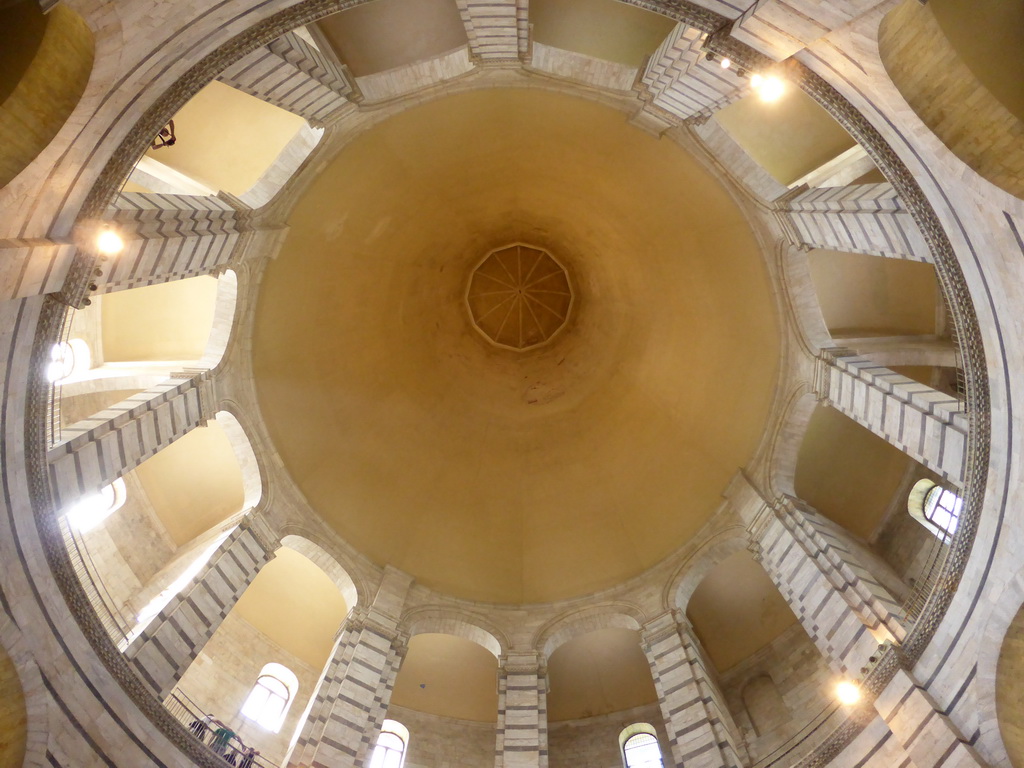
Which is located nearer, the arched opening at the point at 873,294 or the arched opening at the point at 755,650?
the arched opening at the point at 755,650

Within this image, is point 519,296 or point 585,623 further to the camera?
point 519,296

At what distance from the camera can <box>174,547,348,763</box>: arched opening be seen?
1519 centimetres

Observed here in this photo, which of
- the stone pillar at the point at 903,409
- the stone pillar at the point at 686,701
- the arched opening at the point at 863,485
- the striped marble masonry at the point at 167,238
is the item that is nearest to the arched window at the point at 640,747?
the stone pillar at the point at 686,701

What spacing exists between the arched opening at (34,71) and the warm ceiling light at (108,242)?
3.91 feet

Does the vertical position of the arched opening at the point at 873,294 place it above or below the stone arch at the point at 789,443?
above

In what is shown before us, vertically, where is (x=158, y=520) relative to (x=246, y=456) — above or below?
below

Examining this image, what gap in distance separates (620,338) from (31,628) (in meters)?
14.2

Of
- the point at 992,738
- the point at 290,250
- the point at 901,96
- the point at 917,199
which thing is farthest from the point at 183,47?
the point at 992,738

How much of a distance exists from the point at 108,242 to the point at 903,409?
39.2ft

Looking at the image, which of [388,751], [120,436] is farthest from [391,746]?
[120,436]

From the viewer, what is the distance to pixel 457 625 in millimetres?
15977

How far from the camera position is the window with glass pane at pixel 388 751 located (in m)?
15.5

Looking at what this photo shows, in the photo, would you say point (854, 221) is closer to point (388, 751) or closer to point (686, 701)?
point (686, 701)

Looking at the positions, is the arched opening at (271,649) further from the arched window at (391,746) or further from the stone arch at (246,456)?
the stone arch at (246,456)
